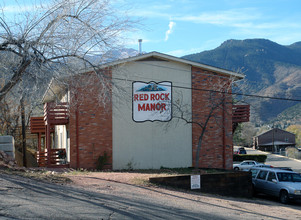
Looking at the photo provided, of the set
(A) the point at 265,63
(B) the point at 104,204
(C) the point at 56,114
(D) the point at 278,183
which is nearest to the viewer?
(B) the point at 104,204

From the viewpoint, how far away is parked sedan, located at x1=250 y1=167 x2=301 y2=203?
53.3ft

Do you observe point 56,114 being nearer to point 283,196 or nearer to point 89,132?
point 89,132

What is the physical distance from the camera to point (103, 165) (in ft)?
63.2

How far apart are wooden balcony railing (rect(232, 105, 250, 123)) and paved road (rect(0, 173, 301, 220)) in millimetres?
9426

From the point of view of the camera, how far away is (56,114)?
19.8 metres

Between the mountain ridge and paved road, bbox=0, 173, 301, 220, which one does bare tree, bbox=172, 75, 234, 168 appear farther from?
the mountain ridge

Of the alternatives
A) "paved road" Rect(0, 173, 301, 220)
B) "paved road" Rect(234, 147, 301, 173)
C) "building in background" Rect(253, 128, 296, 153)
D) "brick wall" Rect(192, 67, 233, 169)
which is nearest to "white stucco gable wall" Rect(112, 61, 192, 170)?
"brick wall" Rect(192, 67, 233, 169)

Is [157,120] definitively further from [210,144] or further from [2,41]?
[2,41]

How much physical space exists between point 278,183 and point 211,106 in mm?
5486

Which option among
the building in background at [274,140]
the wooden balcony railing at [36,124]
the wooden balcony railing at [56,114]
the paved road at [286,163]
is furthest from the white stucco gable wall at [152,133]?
the building in background at [274,140]

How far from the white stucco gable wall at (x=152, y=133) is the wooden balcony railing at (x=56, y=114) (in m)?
2.67

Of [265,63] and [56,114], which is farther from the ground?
[265,63]

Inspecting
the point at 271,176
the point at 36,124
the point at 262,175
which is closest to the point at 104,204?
the point at 271,176

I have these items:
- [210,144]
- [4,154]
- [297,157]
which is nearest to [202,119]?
[210,144]
